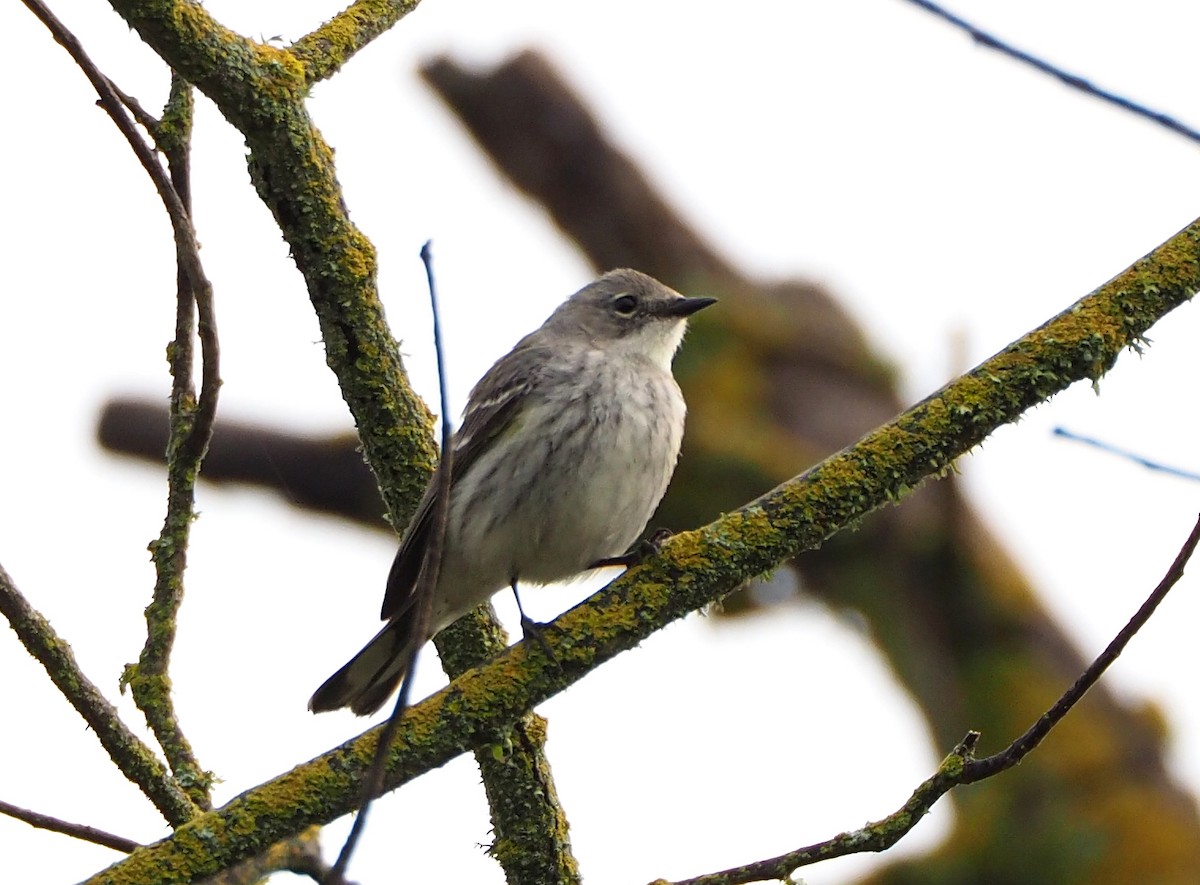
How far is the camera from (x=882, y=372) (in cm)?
1177

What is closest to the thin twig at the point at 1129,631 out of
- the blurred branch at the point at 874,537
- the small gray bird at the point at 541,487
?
the small gray bird at the point at 541,487

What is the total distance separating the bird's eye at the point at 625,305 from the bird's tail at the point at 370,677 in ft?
7.03

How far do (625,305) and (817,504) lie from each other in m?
3.40

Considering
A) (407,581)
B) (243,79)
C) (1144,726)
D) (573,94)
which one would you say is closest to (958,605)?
(1144,726)

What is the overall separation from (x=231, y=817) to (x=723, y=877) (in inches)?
47.7

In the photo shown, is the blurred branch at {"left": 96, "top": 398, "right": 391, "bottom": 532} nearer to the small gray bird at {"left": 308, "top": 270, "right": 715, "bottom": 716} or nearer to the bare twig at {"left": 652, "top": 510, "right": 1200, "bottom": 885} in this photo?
the small gray bird at {"left": 308, "top": 270, "right": 715, "bottom": 716}

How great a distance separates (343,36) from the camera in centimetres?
432

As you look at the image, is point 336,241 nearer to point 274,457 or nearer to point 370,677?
point 370,677

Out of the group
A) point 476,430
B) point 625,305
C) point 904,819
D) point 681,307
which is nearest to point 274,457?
point 625,305

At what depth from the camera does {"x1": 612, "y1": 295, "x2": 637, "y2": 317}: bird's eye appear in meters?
6.88

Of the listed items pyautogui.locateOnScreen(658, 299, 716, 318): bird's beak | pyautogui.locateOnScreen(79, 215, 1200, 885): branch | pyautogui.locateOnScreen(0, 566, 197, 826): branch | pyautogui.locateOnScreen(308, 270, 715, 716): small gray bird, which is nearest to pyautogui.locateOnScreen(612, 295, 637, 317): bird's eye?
pyautogui.locateOnScreen(658, 299, 716, 318): bird's beak

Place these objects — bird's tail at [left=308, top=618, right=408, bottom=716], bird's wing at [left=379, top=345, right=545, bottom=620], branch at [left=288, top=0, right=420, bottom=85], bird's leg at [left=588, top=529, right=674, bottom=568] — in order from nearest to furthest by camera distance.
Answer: bird's leg at [left=588, top=529, right=674, bottom=568] → branch at [left=288, top=0, right=420, bottom=85] → bird's wing at [left=379, top=345, right=545, bottom=620] → bird's tail at [left=308, top=618, right=408, bottom=716]

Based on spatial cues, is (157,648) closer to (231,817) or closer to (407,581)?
(231,817)

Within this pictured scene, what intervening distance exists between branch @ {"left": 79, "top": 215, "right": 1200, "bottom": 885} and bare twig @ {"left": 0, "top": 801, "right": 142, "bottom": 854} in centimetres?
56
